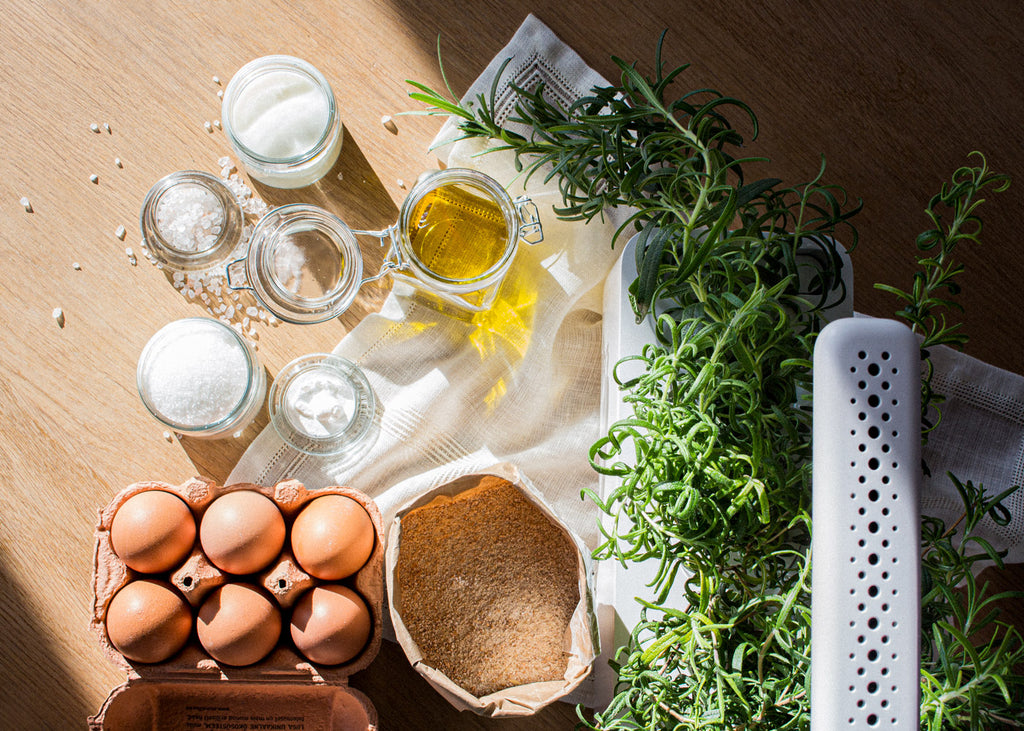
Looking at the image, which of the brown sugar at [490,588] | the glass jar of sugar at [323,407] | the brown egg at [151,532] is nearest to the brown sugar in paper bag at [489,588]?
the brown sugar at [490,588]

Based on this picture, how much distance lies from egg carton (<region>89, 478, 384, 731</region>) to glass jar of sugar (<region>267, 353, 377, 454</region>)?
0.09 meters

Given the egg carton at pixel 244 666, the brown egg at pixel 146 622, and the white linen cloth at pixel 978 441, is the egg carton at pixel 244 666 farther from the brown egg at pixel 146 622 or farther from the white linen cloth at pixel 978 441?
the white linen cloth at pixel 978 441

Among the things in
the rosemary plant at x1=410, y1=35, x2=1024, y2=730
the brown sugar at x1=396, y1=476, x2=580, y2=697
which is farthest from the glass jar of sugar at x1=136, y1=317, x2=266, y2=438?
the rosemary plant at x1=410, y1=35, x2=1024, y2=730

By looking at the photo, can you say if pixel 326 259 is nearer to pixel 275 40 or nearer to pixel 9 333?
pixel 275 40

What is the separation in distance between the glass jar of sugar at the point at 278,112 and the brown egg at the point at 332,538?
391 mm

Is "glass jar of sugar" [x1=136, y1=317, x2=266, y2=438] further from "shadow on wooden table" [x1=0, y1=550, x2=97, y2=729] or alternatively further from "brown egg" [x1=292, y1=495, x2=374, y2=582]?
"shadow on wooden table" [x1=0, y1=550, x2=97, y2=729]

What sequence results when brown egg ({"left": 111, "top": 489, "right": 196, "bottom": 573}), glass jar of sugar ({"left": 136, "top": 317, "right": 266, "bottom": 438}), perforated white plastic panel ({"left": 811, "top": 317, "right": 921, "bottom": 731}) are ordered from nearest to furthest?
perforated white plastic panel ({"left": 811, "top": 317, "right": 921, "bottom": 731})
brown egg ({"left": 111, "top": 489, "right": 196, "bottom": 573})
glass jar of sugar ({"left": 136, "top": 317, "right": 266, "bottom": 438})

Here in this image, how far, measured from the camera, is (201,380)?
2.94 ft

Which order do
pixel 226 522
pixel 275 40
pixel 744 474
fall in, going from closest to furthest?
1. pixel 744 474
2. pixel 226 522
3. pixel 275 40

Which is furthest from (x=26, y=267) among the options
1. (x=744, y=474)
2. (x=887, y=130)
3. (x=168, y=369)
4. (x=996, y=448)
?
(x=996, y=448)

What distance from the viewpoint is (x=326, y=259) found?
0.93 meters

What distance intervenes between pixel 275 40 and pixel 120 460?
0.55 m

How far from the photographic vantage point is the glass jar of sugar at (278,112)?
889 millimetres

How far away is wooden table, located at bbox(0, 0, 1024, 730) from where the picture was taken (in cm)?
93
